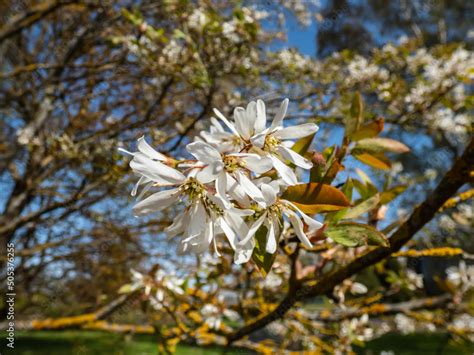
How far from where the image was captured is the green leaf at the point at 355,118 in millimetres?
641

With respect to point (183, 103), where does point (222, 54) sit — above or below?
below

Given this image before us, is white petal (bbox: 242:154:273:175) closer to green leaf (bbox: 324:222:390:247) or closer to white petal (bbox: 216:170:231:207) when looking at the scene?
white petal (bbox: 216:170:231:207)

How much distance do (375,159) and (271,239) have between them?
0.31 m

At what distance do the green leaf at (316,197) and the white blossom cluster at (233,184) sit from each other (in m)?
0.01

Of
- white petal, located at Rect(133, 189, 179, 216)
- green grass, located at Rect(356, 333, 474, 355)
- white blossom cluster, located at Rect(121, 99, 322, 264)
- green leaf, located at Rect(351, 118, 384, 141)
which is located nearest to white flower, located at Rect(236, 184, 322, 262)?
white blossom cluster, located at Rect(121, 99, 322, 264)

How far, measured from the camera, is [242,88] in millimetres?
2377

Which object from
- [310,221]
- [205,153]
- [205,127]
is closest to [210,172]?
[205,153]

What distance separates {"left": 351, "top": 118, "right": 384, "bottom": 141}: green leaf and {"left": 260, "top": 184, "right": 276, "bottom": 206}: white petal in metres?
0.27

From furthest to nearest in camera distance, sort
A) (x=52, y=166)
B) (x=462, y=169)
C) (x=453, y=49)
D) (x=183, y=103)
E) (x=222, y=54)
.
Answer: (x=183, y=103) < (x=453, y=49) < (x=52, y=166) < (x=222, y=54) < (x=462, y=169)

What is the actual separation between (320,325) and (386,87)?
4.08 ft

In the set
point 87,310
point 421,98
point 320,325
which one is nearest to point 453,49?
point 421,98

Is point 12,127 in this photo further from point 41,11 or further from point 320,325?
point 320,325

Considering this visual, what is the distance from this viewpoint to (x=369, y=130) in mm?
625

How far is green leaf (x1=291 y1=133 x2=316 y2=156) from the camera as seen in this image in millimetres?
547
